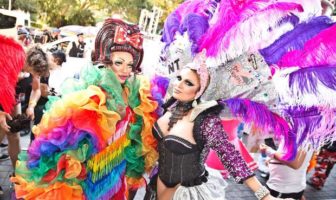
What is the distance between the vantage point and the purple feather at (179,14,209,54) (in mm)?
1575

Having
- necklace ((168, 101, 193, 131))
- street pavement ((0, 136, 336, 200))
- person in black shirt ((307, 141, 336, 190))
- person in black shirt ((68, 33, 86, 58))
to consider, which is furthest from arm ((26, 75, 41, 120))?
person in black shirt ((68, 33, 86, 58))

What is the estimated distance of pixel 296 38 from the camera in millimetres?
1389

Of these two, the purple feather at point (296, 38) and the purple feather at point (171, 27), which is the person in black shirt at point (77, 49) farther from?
the purple feather at point (296, 38)

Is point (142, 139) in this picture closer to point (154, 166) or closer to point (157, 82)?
point (154, 166)

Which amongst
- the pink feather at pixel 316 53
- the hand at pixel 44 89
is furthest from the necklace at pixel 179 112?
the hand at pixel 44 89

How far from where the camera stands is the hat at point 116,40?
160 centimetres

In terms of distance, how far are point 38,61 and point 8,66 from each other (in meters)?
1.53

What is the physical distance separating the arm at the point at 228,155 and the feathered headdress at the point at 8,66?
0.90 m

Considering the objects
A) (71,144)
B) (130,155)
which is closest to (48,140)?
(71,144)

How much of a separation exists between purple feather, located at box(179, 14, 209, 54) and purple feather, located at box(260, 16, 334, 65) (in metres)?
0.33

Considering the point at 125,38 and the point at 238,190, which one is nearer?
the point at 125,38

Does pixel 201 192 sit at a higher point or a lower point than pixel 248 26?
lower

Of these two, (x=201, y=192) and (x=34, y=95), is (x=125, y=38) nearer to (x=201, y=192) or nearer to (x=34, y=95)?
(x=201, y=192)

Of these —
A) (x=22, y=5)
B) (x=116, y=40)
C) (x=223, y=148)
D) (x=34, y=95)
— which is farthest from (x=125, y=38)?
(x=22, y=5)
